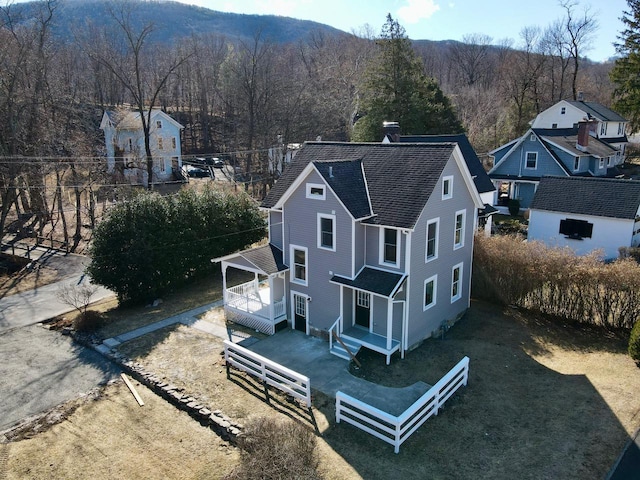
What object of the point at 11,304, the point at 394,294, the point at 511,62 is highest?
the point at 511,62

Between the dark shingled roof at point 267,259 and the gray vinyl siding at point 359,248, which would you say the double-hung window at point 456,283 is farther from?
the dark shingled roof at point 267,259

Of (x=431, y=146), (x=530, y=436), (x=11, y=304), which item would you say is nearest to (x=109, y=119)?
(x=11, y=304)

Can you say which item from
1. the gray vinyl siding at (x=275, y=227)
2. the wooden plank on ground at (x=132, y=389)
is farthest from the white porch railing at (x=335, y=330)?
the wooden plank on ground at (x=132, y=389)

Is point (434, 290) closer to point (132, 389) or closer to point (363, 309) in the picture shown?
point (363, 309)

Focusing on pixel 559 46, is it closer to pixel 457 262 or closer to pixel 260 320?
pixel 457 262

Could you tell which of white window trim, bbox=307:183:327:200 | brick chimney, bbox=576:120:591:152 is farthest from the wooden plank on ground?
brick chimney, bbox=576:120:591:152

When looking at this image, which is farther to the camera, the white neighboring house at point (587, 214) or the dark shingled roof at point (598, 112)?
the dark shingled roof at point (598, 112)
